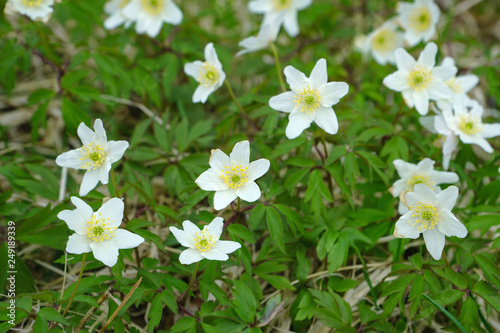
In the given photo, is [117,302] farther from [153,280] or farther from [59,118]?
[59,118]

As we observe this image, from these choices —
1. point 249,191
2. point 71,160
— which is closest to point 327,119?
point 249,191

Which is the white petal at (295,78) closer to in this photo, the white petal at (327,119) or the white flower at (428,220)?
the white petal at (327,119)

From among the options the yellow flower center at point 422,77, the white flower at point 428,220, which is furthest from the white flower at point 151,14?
the white flower at point 428,220

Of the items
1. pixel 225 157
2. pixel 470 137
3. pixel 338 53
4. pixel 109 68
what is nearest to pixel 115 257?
pixel 225 157

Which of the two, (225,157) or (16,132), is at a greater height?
(225,157)

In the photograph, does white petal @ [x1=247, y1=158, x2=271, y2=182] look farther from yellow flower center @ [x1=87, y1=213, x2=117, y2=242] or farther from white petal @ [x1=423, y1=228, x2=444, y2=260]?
white petal @ [x1=423, y1=228, x2=444, y2=260]

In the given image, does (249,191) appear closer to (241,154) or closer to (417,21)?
(241,154)
